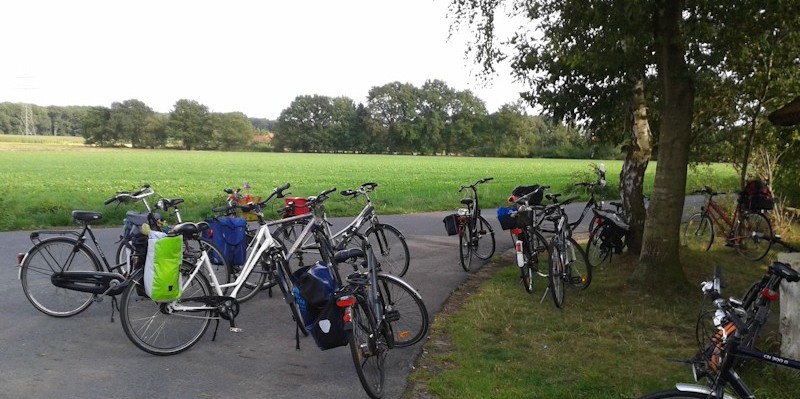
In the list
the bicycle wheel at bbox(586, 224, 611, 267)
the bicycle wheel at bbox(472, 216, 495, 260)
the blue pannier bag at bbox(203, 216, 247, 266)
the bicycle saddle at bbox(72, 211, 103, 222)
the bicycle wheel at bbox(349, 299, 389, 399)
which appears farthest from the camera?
the bicycle wheel at bbox(472, 216, 495, 260)

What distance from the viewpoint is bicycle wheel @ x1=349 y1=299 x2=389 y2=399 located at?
3598 millimetres

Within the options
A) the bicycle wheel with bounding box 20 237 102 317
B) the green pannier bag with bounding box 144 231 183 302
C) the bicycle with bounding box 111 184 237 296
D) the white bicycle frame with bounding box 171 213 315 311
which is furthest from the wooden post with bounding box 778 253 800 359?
the bicycle wheel with bounding box 20 237 102 317

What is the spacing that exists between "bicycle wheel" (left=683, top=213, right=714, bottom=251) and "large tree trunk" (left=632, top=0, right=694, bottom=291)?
Answer: 406cm

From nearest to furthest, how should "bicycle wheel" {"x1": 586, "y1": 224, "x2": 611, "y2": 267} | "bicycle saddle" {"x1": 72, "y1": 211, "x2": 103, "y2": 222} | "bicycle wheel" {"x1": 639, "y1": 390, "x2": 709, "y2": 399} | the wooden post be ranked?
"bicycle wheel" {"x1": 639, "y1": 390, "x2": 709, "y2": 399} → the wooden post → "bicycle saddle" {"x1": 72, "y1": 211, "x2": 103, "y2": 222} → "bicycle wheel" {"x1": 586, "y1": 224, "x2": 611, "y2": 267}

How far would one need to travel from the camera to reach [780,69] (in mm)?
9438

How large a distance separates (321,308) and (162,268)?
149 cm

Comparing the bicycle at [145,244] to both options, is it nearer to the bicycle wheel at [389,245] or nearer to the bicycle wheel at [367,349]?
the bicycle wheel at [367,349]

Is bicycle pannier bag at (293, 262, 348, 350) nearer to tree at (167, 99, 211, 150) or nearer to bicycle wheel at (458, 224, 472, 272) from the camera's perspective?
bicycle wheel at (458, 224, 472, 272)

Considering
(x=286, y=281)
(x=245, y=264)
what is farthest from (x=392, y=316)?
(x=245, y=264)

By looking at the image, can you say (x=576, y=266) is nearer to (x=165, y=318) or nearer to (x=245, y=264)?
(x=245, y=264)

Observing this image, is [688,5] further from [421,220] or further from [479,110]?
[479,110]

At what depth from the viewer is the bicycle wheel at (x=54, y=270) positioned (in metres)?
5.34

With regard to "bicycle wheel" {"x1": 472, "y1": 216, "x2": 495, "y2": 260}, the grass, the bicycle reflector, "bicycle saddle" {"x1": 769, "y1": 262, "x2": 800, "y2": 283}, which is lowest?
the grass

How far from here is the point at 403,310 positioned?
4621 millimetres
